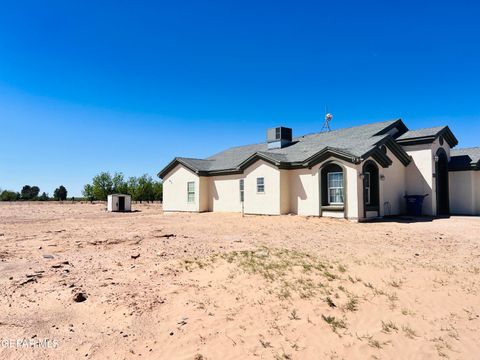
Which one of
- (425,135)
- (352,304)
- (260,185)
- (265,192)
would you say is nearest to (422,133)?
(425,135)

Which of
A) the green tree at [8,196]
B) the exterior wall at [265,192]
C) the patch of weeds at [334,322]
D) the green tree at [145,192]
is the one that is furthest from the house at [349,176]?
the green tree at [8,196]

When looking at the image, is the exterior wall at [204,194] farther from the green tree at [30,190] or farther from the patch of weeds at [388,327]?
the green tree at [30,190]

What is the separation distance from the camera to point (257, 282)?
7312 millimetres

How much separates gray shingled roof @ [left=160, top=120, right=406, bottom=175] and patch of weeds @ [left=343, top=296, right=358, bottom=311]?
11832mm

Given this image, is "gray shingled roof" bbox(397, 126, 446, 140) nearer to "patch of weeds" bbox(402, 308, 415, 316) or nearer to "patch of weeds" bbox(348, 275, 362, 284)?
"patch of weeds" bbox(348, 275, 362, 284)

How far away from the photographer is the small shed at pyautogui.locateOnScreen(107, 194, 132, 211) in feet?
108

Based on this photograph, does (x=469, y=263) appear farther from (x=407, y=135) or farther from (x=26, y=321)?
(x=407, y=135)

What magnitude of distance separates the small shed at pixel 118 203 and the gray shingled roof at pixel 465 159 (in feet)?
88.6

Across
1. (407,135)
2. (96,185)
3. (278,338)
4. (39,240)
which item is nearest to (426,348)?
(278,338)

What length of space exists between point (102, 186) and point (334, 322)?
2694 inches

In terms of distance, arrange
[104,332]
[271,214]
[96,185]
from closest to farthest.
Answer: [104,332] < [271,214] < [96,185]

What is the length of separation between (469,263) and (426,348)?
514cm

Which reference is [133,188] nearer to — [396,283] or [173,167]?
[173,167]

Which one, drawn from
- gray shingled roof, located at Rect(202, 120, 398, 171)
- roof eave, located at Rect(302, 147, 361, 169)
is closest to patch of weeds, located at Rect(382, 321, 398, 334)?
roof eave, located at Rect(302, 147, 361, 169)
